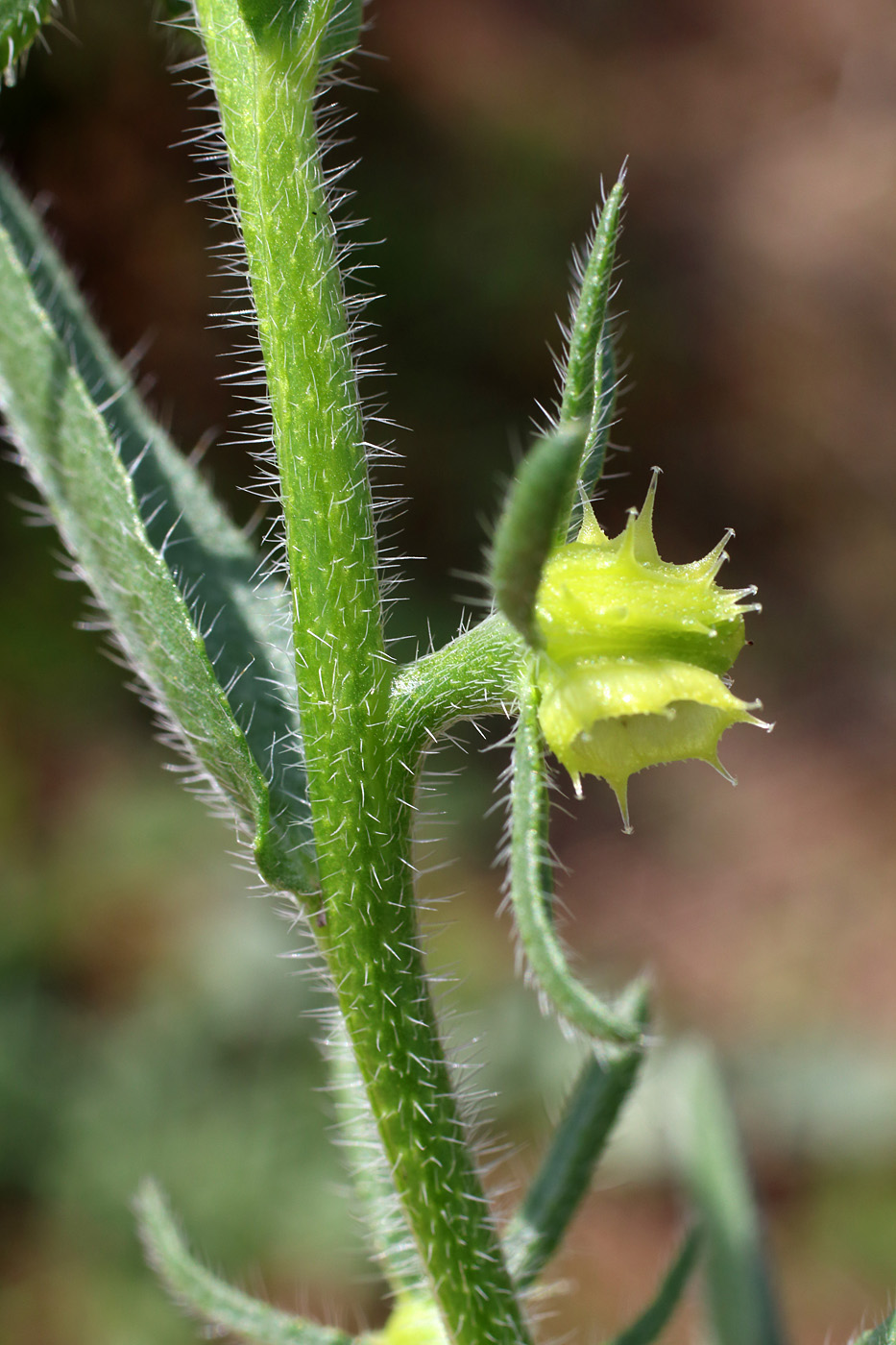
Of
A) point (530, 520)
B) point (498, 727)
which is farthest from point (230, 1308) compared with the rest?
point (498, 727)

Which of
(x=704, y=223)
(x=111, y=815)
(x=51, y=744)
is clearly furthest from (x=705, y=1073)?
(x=704, y=223)

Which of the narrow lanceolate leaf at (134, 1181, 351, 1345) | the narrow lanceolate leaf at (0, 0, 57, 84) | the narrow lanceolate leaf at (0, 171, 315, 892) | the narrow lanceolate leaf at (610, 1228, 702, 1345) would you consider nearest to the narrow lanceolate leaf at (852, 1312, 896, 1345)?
the narrow lanceolate leaf at (610, 1228, 702, 1345)

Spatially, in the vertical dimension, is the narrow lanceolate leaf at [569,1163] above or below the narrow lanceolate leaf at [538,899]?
below

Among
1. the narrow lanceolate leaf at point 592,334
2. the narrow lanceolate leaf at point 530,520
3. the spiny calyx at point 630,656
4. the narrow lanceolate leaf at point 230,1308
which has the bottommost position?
the narrow lanceolate leaf at point 230,1308

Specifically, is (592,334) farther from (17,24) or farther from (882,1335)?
(882,1335)

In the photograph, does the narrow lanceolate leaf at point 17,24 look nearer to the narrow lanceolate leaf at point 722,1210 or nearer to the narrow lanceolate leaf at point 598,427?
the narrow lanceolate leaf at point 598,427

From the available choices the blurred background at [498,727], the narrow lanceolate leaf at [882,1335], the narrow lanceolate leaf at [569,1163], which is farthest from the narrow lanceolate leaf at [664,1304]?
the blurred background at [498,727]

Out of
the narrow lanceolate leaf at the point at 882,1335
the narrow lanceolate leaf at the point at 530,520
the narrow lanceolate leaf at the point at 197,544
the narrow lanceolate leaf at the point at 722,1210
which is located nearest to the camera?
the narrow lanceolate leaf at the point at 530,520

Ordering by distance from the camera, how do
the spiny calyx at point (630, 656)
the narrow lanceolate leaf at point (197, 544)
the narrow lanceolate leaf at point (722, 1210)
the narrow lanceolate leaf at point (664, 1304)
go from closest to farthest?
the spiny calyx at point (630, 656) < the narrow lanceolate leaf at point (197, 544) < the narrow lanceolate leaf at point (664, 1304) < the narrow lanceolate leaf at point (722, 1210)

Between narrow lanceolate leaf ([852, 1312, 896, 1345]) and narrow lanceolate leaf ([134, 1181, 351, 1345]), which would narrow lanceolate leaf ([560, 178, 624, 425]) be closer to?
narrow lanceolate leaf ([852, 1312, 896, 1345])
